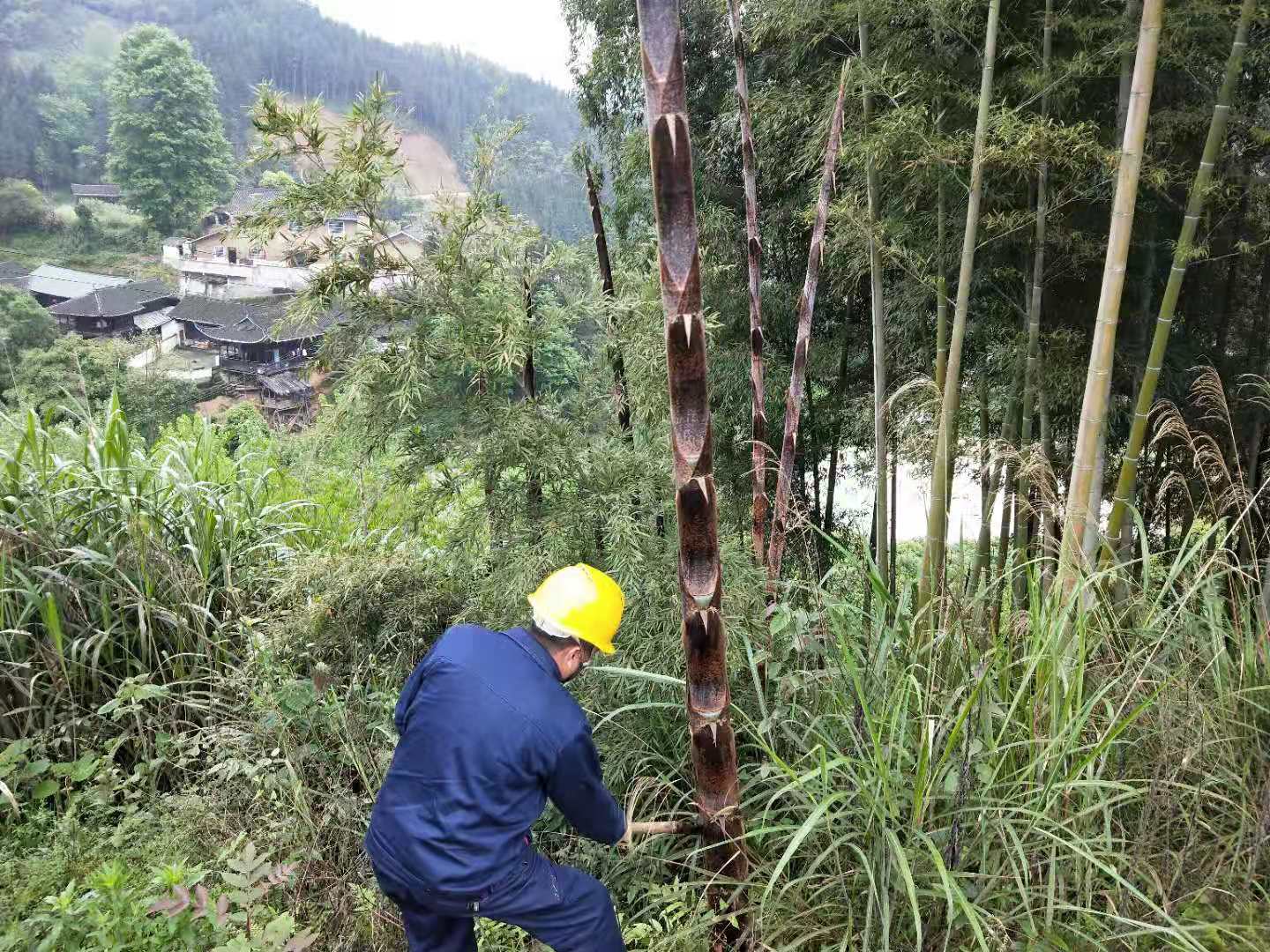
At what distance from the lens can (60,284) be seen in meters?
18.1

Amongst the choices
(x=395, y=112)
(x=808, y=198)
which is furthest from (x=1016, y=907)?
(x=808, y=198)

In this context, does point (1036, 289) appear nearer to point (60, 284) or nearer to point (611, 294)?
point (611, 294)

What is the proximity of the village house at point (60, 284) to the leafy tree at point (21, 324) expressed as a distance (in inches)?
66.6

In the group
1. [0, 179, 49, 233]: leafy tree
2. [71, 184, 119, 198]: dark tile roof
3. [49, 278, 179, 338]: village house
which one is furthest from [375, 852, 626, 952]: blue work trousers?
[71, 184, 119, 198]: dark tile roof

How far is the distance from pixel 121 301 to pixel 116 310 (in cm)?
49

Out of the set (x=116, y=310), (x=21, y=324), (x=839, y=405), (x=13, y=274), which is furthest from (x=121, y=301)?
(x=839, y=405)

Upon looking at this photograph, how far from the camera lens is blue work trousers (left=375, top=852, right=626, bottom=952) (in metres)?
1.58

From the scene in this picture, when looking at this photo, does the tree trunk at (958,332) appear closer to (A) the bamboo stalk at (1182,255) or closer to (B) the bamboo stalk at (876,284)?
(B) the bamboo stalk at (876,284)

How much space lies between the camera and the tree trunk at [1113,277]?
2.24 m

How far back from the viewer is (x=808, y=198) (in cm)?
461

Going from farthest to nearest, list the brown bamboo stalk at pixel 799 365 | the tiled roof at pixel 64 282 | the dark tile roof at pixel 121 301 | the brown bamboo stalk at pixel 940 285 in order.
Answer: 1. the tiled roof at pixel 64 282
2. the dark tile roof at pixel 121 301
3. the brown bamboo stalk at pixel 940 285
4. the brown bamboo stalk at pixel 799 365

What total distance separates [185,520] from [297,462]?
169 cm

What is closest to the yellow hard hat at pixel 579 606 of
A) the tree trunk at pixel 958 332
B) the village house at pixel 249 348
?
the tree trunk at pixel 958 332

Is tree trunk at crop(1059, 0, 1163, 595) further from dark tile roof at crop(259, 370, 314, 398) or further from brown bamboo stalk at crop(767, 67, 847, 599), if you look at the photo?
dark tile roof at crop(259, 370, 314, 398)
